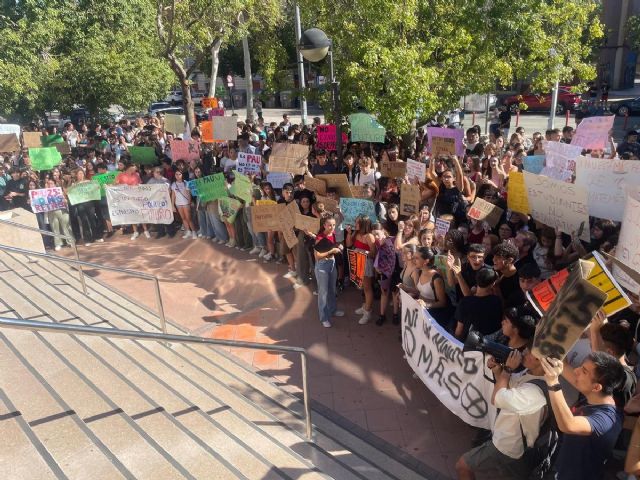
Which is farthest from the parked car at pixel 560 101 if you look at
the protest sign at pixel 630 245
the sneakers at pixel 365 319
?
the protest sign at pixel 630 245

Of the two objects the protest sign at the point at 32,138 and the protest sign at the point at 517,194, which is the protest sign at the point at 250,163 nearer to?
the protest sign at the point at 517,194

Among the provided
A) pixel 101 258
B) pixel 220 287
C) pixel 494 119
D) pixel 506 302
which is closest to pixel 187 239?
pixel 101 258

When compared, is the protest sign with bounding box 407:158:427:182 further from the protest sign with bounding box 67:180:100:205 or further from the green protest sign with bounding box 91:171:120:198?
the protest sign with bounding box 67:180:100:205

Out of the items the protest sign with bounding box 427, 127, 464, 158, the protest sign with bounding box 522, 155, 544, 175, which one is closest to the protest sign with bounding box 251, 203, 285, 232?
the protest sign with bounding box 427, 127, 464, 158

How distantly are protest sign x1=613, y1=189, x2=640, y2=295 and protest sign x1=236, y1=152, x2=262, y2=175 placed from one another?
6.95m

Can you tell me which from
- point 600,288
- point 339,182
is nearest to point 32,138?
point 339,182

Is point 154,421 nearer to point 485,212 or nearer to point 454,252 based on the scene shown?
point 454,252

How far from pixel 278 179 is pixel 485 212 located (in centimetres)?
444

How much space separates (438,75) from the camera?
957 cm

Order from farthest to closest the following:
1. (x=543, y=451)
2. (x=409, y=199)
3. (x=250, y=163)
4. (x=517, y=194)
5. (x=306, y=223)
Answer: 1. (x=250, y=163)
2. (x=306, y=223)
3. (x=409, y=199)
4. (x=517, y=194)
5. (x=543, y=451)

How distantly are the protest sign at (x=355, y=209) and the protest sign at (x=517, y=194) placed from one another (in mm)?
1782

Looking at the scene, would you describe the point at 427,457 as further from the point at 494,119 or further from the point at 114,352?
the point at 494,119

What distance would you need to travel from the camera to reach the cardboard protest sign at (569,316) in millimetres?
2920

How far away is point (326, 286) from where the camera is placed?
712 cm
